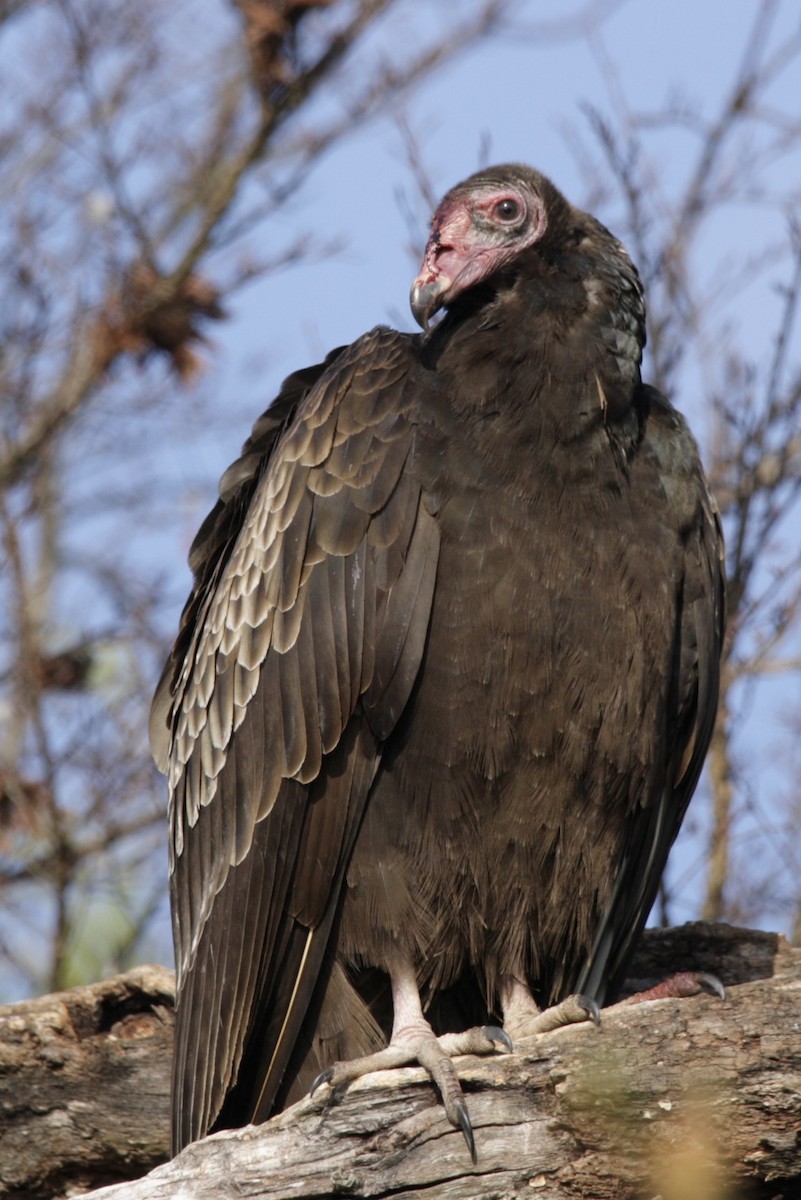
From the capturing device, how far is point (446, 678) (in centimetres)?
472

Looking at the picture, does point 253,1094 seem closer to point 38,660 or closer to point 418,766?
point 418,766

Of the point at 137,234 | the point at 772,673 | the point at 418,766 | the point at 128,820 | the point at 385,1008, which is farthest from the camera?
the point at 137,234

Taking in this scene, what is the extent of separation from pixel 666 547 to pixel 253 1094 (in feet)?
6.72

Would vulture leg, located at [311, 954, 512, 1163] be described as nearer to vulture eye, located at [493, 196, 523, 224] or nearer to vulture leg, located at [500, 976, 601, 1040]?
vulture leg, located at [500, 976, 601, 1040]

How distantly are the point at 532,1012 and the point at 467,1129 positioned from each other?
101 centimetres

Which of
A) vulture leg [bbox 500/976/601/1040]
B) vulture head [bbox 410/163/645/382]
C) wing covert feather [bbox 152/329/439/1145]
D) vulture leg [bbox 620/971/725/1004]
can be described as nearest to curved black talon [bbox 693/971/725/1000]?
vulture leg [bbox 620/971/725/1004]

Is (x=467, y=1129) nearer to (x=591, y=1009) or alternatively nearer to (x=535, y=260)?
(x=591, y=1009)

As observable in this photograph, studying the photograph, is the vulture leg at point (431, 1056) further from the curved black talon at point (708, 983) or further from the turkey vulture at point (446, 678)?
the curved black talon at point (708, 983)

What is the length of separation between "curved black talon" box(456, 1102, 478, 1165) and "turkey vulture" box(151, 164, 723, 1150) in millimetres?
329

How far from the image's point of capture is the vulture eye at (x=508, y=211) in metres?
5.24

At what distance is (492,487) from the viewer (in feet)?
15.6

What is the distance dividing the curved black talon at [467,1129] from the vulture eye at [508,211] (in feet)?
8.79

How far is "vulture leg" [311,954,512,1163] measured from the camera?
4.16 meters

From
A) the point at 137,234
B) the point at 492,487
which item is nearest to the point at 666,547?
the point at 492,487
